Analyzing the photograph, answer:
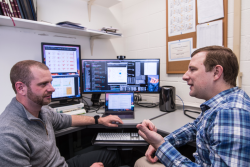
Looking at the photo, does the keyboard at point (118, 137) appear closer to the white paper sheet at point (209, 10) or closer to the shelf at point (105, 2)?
the white paper sheet at point (209, 10)

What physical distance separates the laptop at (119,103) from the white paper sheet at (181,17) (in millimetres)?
914

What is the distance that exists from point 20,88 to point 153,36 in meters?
1.63

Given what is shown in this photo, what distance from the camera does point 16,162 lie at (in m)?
0.72

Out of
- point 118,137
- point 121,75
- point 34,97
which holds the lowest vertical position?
point 118,137

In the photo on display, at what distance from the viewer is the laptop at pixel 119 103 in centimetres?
157

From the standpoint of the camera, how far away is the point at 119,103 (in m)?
1.58

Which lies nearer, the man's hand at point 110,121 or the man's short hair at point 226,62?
the man's short hair at point 226,62

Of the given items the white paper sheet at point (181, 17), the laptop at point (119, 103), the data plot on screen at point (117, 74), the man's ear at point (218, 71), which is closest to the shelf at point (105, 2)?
the white paper sheet at point (181, 17)

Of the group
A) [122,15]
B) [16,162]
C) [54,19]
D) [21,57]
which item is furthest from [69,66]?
[122,15]

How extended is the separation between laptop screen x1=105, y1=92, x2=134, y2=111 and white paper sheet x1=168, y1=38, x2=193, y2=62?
0.71 m

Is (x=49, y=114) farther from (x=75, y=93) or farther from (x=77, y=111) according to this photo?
(x=75, y=93)

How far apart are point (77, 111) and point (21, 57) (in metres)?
0.78

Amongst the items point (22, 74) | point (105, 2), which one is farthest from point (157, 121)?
point (105, 2)

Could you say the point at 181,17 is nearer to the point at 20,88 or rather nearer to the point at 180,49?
the point at 180,49
